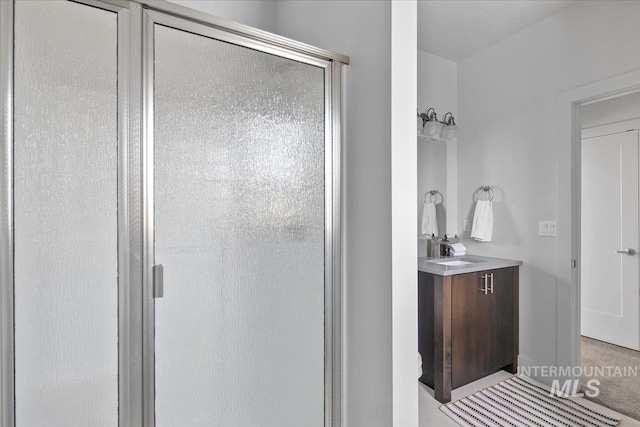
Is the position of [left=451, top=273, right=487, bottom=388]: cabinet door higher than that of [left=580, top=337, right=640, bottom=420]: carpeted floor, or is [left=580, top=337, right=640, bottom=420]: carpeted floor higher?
[left=451, top=273, right=487, bottom=388]: cabinet door

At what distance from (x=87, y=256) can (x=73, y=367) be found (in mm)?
318

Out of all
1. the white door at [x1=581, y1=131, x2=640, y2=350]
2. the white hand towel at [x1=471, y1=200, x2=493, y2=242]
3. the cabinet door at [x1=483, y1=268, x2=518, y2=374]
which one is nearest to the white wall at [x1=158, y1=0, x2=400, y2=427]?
the cabinet door at [x1=483, y1=268, x2=518, y2=374]

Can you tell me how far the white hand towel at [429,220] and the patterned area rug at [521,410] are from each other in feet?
4.05

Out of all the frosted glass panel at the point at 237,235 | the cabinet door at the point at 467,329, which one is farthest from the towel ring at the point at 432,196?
the frosted glass panel at the point at 237,235

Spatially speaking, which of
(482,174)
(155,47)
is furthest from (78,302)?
(482,174)

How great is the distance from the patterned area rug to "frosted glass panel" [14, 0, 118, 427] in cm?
198

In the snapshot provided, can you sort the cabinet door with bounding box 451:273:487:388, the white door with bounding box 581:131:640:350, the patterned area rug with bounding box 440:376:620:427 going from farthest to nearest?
the white door with bounding box 581:131:640:350 < the cabinet door with bounding box 451:273:487:388 < the patterned area rug with bounding box 440:376:620:427

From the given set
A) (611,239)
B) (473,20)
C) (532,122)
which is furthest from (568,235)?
(473,20)

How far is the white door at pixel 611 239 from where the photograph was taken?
3.21m

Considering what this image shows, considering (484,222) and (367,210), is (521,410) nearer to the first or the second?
(484,222)

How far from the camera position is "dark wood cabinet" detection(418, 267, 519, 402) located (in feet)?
7.43

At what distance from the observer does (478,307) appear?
2.44 metres

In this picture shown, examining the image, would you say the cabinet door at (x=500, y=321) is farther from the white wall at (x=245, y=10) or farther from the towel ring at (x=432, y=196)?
the white wall at (x=245, y=10)

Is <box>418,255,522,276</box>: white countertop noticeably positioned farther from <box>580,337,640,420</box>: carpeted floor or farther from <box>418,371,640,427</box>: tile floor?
<box>580,337,640,420</box>: carpeted floor
